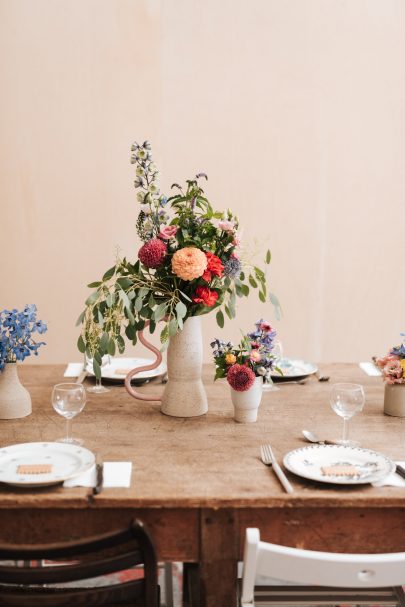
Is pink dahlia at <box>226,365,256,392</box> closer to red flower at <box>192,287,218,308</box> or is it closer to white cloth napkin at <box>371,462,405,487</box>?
red flower at <box>192,287,218,308</box>

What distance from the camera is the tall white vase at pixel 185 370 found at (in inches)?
73.4

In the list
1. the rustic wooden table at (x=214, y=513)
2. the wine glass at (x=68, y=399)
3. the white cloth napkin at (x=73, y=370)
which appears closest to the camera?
the rustic wooden table at (x=214, y=513)

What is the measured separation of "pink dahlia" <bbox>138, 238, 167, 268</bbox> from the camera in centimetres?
177

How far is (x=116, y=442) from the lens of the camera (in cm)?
168

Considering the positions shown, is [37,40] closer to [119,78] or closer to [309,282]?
[119,78]

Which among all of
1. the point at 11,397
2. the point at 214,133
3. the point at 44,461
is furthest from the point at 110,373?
the point at 214,133

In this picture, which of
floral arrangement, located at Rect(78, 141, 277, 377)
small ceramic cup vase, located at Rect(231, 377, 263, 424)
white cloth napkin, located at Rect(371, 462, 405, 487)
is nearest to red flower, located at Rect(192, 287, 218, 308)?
floral arrangement, located at Rect(78, 141, 277, 377)

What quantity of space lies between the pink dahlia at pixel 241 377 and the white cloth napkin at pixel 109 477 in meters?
0.37

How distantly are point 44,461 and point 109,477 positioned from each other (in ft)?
0.57

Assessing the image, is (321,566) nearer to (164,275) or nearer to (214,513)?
(214,513)

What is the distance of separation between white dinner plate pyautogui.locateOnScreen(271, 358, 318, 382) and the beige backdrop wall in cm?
128

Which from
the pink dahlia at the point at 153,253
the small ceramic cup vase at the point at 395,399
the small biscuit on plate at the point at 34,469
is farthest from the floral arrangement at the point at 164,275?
the small ceramic cup vase at the point at 395,399

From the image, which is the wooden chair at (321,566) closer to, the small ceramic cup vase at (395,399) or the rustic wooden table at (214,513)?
the rustic wooden table at (214,513)

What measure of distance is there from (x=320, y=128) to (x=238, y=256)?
198 cm
